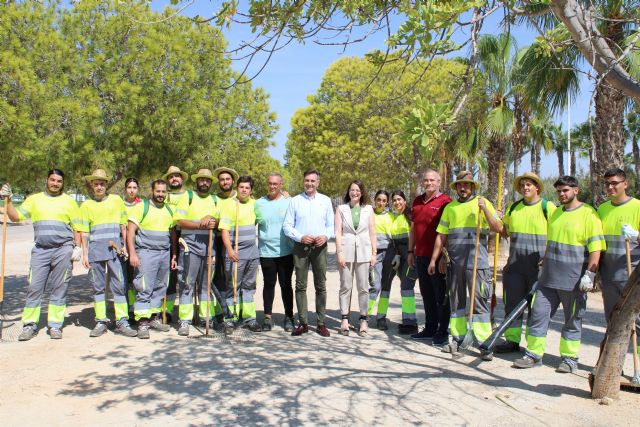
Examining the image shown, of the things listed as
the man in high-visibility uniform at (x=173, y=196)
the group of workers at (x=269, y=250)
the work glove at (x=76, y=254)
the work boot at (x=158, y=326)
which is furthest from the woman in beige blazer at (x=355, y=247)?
the work glove at (x=76, y=254)

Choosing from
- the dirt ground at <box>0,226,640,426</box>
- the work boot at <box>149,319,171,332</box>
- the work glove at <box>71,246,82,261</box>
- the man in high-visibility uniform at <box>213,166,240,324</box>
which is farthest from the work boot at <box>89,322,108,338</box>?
the man in high-visibility uniform at <box>213,166,240,324</box>

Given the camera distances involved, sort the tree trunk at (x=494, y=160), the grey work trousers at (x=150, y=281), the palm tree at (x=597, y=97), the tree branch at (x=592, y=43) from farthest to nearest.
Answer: the tree trunk at (x=494, y=160), the palm tree at (x=597, y=97), the grey work trousers at (x=150, y=281), the tree branch at (x=592, y=43)

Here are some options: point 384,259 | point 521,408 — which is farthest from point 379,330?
point 521,408

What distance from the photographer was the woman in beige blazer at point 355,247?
710cm

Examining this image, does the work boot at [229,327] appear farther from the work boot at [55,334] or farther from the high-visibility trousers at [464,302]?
the high-visibility trousers at [464,302]

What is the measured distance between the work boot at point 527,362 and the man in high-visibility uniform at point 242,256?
325cm

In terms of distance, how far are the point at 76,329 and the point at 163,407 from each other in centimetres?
330

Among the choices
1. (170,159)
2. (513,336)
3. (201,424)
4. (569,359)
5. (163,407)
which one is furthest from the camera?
(170,159)

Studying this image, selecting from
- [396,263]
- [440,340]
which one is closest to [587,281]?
[440,340]

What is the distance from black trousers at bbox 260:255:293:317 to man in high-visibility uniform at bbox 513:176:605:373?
3.02 meters

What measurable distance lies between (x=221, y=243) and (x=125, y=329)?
1.63 metres

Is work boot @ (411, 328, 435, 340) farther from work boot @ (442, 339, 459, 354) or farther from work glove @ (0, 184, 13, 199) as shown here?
work glove @ (0, 184, 13, 199)

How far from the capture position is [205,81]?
9008 millimetres

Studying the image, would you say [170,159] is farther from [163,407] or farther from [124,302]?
[163,407]
